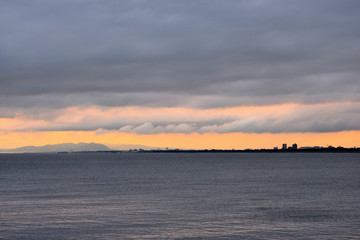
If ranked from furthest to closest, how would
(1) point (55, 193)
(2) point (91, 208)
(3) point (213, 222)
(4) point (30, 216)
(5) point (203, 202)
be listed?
1. (1) point (55, 193)
2. (5) point (203, 202)
3. (2) point (91, 208)
4. (4) point (30, 216)
5. (3) point (213, 222)

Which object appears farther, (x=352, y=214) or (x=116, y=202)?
(x=116, y=202)

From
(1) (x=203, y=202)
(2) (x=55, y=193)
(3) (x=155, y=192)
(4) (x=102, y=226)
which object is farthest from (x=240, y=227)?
(2) (x=55, y=193)

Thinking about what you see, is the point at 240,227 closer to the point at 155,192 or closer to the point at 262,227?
the point at 262,227

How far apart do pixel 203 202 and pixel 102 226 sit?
72.6 ft

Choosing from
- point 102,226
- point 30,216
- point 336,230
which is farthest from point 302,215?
point 30,216

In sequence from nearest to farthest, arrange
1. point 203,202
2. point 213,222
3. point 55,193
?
point 213,222 < point 203,202 < point 55,193

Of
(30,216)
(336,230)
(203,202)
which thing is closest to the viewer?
(336,230)

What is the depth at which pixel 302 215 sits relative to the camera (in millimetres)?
53188

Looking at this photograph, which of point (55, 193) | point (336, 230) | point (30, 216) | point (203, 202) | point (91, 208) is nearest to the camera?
point (336, 230)

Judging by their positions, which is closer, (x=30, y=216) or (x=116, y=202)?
(x=30, y=216)

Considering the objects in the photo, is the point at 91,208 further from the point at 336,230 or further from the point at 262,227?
the point at 336,230

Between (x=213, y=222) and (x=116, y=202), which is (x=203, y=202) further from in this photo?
(x=213, y=222)

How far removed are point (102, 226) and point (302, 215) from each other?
21961 mm

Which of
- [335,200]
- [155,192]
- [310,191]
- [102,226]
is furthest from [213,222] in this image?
[310,191]
